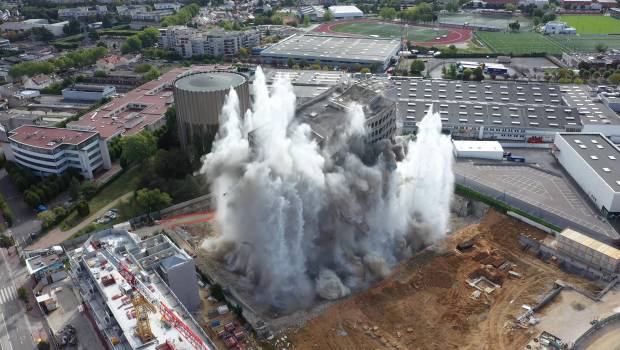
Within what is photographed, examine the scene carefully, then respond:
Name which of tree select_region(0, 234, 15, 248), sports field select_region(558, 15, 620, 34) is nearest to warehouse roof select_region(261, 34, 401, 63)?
sports field select_region(558, 15, 620, 34)

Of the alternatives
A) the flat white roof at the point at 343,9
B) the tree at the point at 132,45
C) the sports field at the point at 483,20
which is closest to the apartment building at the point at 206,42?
the tree at the point at 132,45

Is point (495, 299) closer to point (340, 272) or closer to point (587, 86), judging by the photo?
point (340, 272)

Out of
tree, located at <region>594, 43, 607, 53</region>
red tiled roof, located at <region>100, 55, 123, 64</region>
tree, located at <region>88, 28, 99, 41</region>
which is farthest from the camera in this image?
tree, located at <region>88, 28, 99, 41</region>

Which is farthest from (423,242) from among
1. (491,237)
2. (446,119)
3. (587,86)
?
(587,86)

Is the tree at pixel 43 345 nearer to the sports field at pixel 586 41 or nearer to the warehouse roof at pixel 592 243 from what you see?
the warehouse roof at pixel 592 243

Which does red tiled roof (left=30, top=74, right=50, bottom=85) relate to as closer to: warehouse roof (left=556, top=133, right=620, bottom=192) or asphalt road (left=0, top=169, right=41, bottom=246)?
asphalt road (left=0, top=169, right=41, bottom=246)

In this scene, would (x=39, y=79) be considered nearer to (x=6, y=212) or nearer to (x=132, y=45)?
(x=132, y=45)
